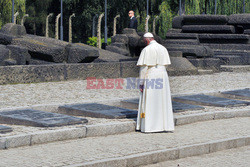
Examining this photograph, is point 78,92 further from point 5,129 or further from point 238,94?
point 5,129

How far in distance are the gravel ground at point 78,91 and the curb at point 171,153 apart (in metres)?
3.93

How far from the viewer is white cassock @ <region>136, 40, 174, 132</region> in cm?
844

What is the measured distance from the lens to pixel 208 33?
25969 millimetres

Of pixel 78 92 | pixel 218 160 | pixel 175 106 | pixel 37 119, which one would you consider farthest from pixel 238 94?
pixel 37 119

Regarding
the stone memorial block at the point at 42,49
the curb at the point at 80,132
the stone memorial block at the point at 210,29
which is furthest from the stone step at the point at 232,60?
the curb at the point at 80,132

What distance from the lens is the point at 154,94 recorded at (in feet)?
27.9

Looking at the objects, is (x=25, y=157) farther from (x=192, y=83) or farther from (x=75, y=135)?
(x=192, y=83)

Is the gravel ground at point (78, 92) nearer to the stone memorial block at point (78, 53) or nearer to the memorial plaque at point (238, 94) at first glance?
the memorial plaque at point (238, 94)

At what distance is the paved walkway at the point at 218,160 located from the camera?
22.4 ft

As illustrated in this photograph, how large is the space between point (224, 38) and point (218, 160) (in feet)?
61.3

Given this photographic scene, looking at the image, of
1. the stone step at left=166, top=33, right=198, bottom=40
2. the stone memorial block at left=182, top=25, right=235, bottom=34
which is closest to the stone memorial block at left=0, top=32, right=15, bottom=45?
the stone step at left=166, top=33, right=198, bottom=40

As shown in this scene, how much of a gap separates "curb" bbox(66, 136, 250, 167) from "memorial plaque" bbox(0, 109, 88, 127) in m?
1.86

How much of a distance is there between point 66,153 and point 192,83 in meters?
9.96

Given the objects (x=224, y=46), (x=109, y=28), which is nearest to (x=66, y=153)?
(x=224, y=46)
